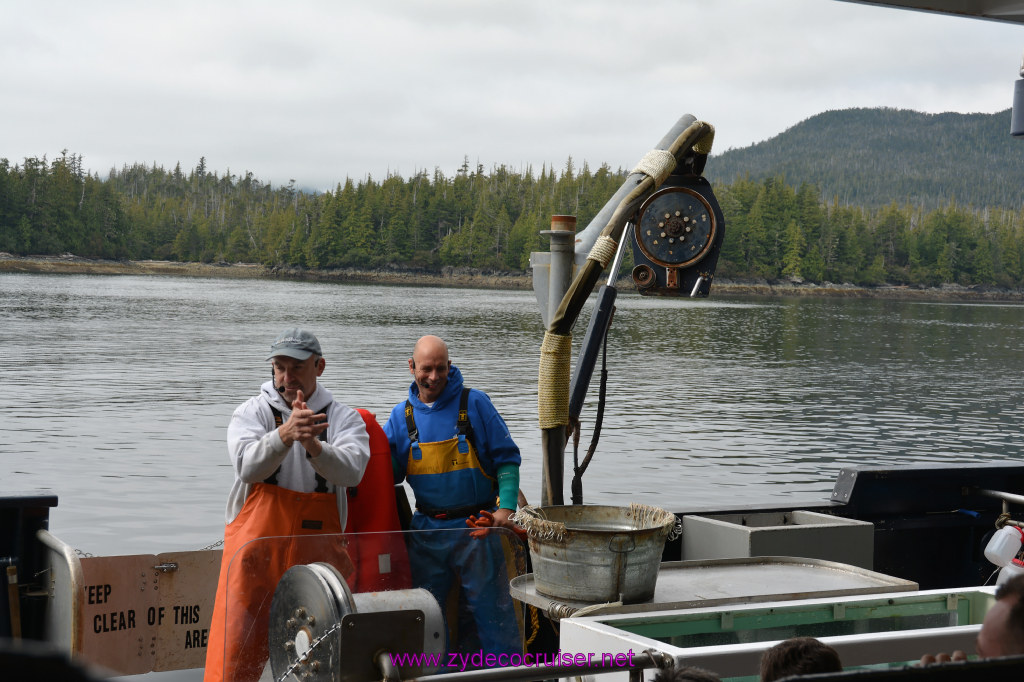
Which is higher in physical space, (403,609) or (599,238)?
(599,238)

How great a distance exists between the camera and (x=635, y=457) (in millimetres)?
26766

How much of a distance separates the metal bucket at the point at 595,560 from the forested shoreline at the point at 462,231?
14858 centimetres

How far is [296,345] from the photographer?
4.45 metres

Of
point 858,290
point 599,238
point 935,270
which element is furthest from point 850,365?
point 935,270

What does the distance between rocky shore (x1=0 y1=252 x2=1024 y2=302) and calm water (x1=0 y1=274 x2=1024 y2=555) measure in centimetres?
7545

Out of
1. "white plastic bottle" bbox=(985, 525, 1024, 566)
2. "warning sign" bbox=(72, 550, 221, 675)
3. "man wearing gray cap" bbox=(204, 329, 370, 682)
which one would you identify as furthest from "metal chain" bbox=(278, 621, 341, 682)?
"white plastic bottle" bbox=(985, 525, 1024, 566)

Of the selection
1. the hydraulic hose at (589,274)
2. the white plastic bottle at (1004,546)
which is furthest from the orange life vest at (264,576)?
the white plastic bottle at (1004,546)

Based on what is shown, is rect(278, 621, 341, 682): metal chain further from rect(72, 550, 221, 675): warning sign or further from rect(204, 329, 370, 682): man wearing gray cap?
rect(72, 550, 221, 675): warning sign

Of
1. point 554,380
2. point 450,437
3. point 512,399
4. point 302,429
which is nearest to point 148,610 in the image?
point 450,437

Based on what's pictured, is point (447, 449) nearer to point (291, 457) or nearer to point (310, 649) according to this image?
point (291, 457)

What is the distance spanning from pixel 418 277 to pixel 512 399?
4998 inches

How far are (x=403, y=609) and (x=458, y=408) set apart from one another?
2042mm

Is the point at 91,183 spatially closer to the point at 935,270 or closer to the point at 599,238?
the point at 935,270

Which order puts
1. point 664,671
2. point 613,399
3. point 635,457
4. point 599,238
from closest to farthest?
point 664,671 < point 599,238 < point 635,457 < point 613,399
